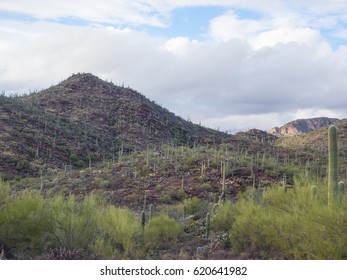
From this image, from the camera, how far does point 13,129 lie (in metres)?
51.0

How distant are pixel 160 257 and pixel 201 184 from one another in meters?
19.5

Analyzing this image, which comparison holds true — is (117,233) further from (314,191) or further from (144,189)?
(144,189)

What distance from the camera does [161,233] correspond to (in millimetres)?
15758

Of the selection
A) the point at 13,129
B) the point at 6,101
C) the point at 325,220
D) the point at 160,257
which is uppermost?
the point at 6,101

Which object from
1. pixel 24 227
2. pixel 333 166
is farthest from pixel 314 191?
pixel 24 227

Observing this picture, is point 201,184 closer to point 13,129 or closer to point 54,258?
point 54,258

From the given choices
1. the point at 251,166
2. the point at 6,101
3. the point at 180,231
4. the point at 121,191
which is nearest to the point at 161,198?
the point at 121,191

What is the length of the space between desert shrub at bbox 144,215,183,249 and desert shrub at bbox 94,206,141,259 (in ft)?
1.72

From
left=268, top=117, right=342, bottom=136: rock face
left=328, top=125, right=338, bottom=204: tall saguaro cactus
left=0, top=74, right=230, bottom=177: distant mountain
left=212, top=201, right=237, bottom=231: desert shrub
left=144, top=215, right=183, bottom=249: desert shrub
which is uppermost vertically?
left=268, top=117, right=342, bottom=136: rock face

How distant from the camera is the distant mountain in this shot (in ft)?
155

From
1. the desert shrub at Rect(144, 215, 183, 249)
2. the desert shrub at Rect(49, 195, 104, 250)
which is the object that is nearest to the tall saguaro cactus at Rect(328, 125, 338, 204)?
the desert shrub at Rect(144, 215, 183, 249)

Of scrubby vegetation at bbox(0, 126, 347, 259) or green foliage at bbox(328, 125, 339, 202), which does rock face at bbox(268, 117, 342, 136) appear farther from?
green foliage at bbox(328, 125, 339, 202)

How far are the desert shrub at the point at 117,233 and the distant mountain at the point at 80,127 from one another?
91.6 ft

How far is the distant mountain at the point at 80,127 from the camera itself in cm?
4710
